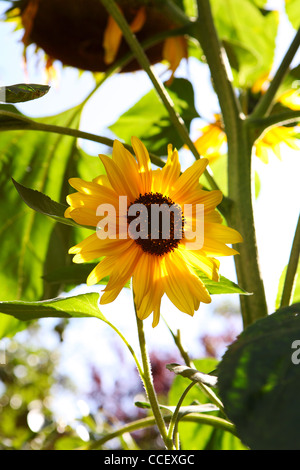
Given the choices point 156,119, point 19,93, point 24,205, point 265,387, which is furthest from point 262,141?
point 265,387

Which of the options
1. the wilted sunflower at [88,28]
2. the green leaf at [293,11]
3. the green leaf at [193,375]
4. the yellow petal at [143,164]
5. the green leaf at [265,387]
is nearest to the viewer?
the green leaf at [265,387]

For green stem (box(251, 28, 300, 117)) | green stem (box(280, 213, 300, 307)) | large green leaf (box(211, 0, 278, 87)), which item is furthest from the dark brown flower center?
large green leaf (box(211, 0, 278, 87))

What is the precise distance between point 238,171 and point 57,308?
272 mm

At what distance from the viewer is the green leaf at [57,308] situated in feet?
1.34

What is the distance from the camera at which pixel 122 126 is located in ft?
2.82

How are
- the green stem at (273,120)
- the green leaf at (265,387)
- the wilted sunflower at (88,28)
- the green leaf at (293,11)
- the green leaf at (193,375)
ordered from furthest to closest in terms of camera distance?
the green leaf at (293,11) < the wilted sunflower at (88,28) < the green stem at (273,120) < the green leaf at (193,375) < the green leaf at (265,387)

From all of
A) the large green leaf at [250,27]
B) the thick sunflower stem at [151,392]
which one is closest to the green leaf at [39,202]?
the thick sunflower stem at [151,392]

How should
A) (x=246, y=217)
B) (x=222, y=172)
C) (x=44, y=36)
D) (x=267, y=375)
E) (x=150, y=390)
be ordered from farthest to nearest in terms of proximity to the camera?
(x=222, y=172), (x=44, y=36), (x=246, y=217), (x=150, y=390), (x=267, y=375)

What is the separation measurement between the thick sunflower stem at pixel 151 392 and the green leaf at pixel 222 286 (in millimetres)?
78

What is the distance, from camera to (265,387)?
262 millimetres

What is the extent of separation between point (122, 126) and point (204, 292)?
1.61 ft

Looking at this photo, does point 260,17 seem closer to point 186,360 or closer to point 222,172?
point 222,172

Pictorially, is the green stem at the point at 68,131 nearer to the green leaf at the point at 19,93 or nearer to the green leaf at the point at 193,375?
the green leaf at the point at 19,93

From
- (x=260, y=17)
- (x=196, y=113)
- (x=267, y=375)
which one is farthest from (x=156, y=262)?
(x=260, y=17)
